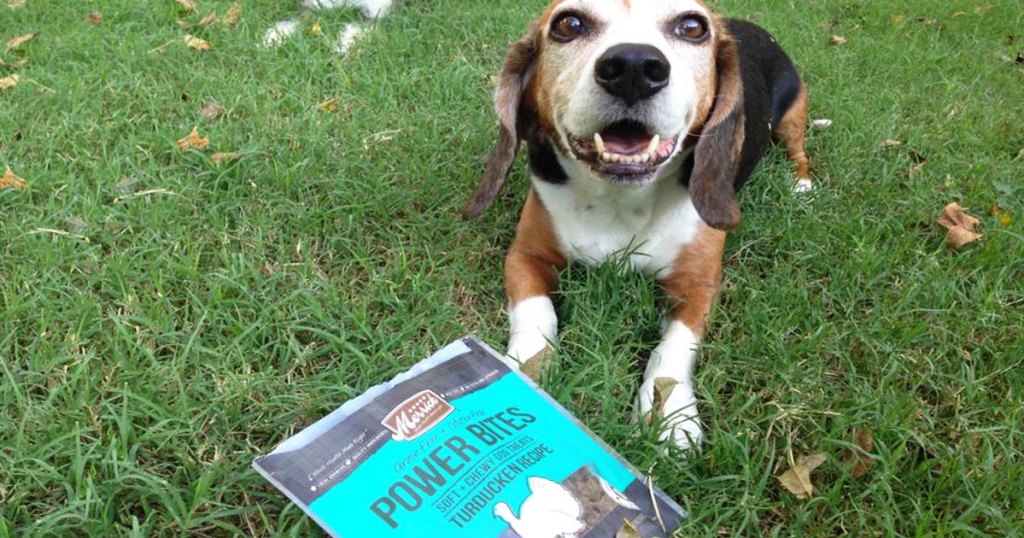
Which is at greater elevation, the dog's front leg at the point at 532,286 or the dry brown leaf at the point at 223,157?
the dry brown leaf at the point at 223,157

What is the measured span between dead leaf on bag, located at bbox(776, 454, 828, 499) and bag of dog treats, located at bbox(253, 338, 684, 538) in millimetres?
275

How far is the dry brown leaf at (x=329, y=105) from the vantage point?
347 cm

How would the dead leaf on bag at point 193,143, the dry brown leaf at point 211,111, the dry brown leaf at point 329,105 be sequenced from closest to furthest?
the dead leaf on bag at point 193,143, the dry brown leaf at point 211,111, the dry brown leaf at point 329,105

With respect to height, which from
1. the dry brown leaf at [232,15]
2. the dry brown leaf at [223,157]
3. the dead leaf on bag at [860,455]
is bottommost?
the dead leaf on bag at [860,455]

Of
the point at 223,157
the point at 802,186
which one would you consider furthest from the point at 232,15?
the point at 802,186

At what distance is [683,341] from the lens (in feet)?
7.13

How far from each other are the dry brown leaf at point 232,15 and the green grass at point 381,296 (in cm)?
29

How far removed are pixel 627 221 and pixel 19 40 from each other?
11.2ft

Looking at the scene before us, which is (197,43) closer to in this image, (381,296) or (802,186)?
(381,296)

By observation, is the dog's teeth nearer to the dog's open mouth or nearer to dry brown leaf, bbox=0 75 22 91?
the dog's open mouth

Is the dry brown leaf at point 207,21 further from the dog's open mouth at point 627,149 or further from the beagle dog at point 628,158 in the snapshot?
the dog's open mouth at point 627,149

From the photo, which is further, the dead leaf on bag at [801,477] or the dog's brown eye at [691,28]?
the dog's brown eye at [691,28]

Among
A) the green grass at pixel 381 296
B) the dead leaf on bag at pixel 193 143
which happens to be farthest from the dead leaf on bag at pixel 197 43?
the dead leaf on bag at pixel 193 143

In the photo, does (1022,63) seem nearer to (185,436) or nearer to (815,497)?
(815,497)
